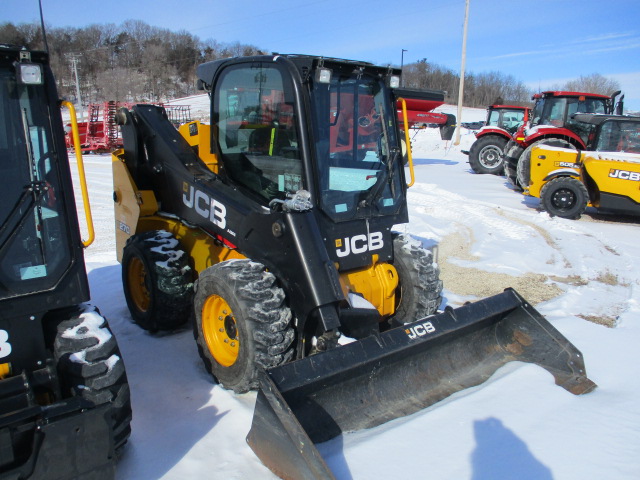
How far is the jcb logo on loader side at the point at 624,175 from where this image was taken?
9234mm

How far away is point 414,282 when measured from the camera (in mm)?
4066

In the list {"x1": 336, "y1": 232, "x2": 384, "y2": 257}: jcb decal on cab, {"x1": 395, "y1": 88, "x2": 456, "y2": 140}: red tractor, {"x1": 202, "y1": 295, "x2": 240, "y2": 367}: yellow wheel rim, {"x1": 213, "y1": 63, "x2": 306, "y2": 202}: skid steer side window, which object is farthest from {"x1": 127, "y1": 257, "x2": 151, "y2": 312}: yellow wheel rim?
{"x1": 395, "y1": 88, "x2": 456, "y2": 140}: red tractor

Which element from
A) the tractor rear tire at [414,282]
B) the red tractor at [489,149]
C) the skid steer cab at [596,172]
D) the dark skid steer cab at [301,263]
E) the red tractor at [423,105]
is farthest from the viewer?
the red tractor at [489,149]

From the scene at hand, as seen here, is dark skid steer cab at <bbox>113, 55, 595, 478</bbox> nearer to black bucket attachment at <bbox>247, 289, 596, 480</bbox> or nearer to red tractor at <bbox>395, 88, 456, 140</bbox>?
black bucket attachment at <bbox>247, 289, 596, 480</bbox>

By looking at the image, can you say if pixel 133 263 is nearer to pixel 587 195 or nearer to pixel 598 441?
pixel 598 441

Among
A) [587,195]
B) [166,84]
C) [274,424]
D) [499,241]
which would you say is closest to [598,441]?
[274,424]

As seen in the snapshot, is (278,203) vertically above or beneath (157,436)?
above

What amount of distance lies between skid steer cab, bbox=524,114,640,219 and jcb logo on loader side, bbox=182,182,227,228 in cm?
817

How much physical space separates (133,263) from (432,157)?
19.6 metres

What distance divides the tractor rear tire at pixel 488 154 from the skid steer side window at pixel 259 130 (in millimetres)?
13112

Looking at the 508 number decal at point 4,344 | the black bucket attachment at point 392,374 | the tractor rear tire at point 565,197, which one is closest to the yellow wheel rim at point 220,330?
the black bucket attachment at point 392,374

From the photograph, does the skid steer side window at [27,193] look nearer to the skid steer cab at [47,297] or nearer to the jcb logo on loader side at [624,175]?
the skid steer cab at [47,297]

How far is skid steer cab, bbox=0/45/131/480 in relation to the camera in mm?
2176

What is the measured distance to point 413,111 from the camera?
15.6 metres
